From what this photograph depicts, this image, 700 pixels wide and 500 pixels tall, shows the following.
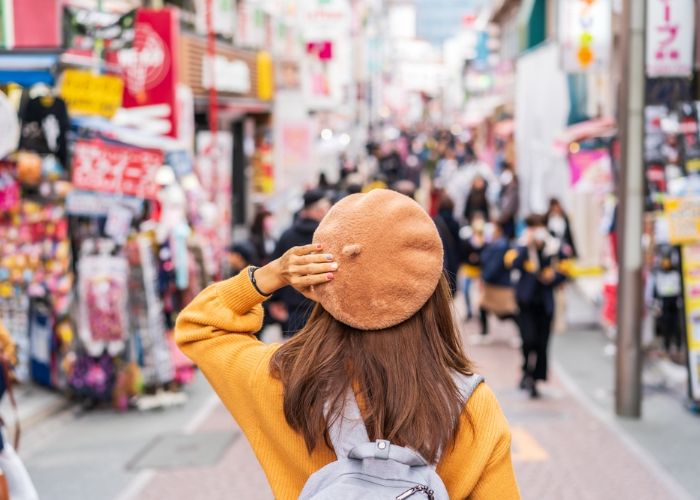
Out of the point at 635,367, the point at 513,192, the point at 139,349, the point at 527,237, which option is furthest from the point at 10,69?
the point at 513,192

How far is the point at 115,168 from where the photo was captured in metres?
9.34

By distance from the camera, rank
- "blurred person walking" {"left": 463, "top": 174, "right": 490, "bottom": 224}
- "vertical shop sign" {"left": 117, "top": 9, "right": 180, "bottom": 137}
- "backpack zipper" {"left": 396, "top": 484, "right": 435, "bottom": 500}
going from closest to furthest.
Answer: "backpack zipper" {"left": 396, "top": 484, "right": 435, "bottom": 500}
"vertical shop sign" {"left": 117, "top": 9, "right": 180, "bottom": 137}
"blurred person walking" {"left": 463, "top": 174, "right": 490, "bottom": 224}

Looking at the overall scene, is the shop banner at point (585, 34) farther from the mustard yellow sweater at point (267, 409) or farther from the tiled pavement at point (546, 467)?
the mustard yellow sweater at point (267, 409)

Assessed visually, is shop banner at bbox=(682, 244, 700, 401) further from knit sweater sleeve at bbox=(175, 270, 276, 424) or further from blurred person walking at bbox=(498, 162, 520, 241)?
blurred person walking at bbox=(498, 162, 520, 241)

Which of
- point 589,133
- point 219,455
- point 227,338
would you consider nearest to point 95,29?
point 219,455

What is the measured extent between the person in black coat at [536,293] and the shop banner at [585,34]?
16.7ft

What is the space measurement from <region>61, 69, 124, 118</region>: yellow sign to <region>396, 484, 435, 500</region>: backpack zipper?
7.75m

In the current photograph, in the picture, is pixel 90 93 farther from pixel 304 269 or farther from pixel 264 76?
pixel 264 76

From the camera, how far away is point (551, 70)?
22922 mm

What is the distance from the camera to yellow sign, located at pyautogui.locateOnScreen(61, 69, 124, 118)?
9.20m

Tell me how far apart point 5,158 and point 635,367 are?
19.7ft

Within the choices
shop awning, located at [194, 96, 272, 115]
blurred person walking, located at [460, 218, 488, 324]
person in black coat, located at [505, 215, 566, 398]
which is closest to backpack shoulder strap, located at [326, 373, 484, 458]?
person in black coat, located at [505, 215, 566, 398]

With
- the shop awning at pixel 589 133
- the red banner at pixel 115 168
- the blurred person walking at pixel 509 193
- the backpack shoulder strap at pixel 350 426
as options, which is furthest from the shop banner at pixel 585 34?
the backpack shoulder strap at pixel 350 426

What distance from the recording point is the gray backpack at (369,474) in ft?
6.81
